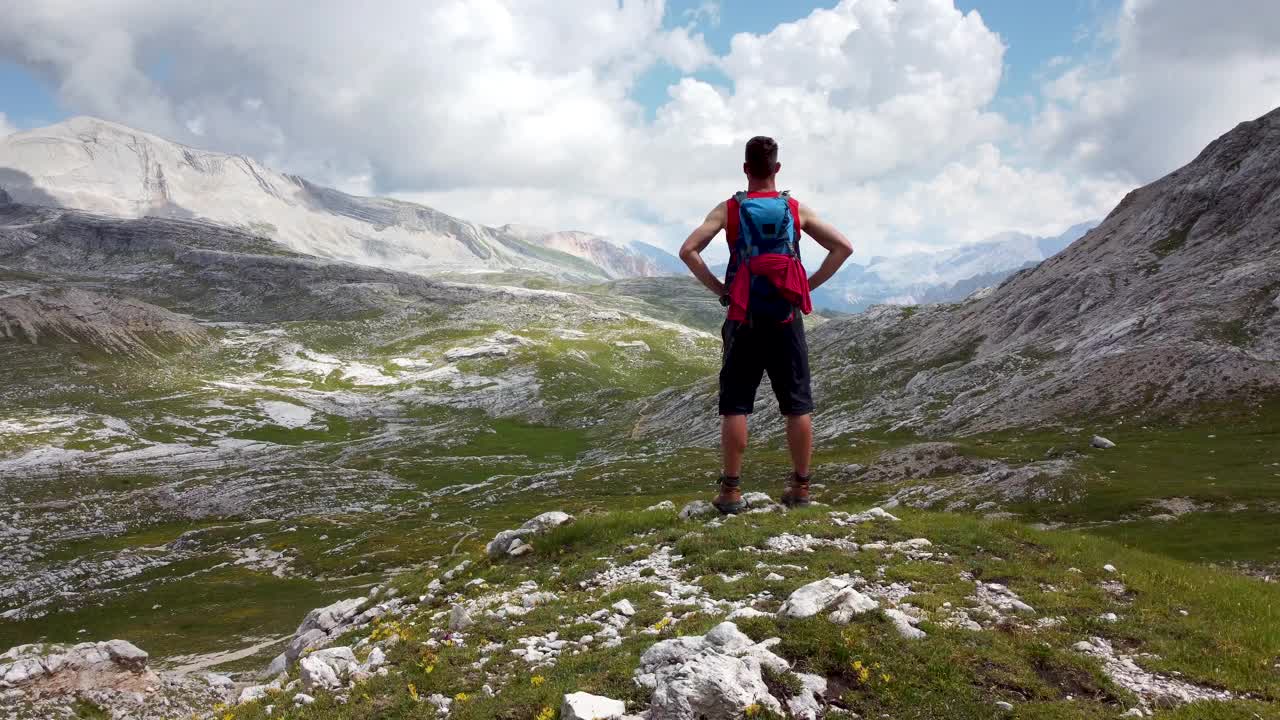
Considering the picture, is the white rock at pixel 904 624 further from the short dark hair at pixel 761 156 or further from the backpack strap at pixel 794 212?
the short dark hair at pixel 761 156

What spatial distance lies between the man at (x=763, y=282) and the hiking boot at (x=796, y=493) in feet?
8.00

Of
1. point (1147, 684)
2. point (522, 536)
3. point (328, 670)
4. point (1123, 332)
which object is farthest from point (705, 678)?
point (1123, 332)

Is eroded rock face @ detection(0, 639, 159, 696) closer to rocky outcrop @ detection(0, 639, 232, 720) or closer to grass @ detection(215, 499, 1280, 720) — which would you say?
rocky outcrop @ detection(0, 639, 232, 720)

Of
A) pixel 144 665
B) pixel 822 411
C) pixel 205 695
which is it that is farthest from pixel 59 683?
pixel 822 411

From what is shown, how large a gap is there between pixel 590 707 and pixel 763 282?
27.0ft

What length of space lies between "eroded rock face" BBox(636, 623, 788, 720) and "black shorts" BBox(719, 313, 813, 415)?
18.6 feet

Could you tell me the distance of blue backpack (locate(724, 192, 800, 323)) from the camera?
13039 millimetres

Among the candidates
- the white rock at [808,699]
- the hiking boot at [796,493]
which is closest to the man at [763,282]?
the hiking boot at [796,493]

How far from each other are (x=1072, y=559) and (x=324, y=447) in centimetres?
16689

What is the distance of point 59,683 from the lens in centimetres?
2938

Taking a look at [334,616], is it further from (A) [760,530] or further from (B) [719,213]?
(B) [719,213]

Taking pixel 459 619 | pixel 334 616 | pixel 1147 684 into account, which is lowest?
pixel 334 616

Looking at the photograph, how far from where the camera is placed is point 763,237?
13.1 metres

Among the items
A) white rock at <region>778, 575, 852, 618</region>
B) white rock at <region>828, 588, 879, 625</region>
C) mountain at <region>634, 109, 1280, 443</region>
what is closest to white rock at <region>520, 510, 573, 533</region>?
white rock at <region>778, 575, 852, 618</region>
